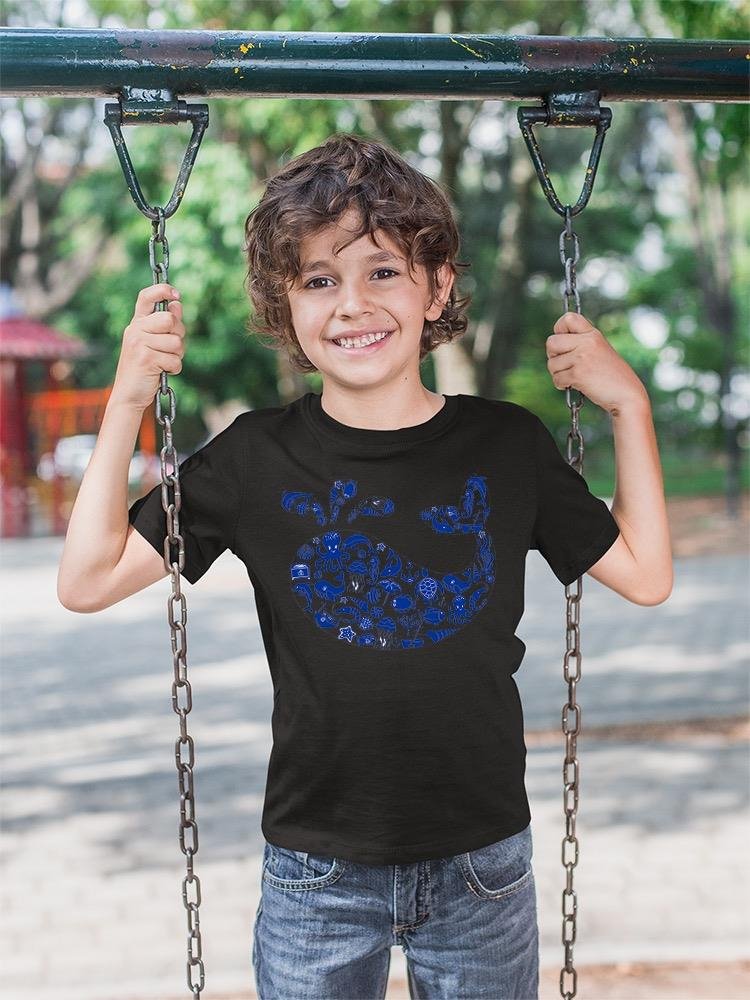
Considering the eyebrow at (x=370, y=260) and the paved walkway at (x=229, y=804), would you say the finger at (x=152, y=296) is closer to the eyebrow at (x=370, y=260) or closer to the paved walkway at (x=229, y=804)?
the eyebrow at (x=370, y=260)

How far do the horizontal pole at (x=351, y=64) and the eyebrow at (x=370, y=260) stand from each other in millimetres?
326

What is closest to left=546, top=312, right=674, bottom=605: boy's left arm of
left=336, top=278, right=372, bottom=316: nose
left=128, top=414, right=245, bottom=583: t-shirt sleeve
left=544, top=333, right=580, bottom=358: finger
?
left=544, top=333, right=580, bottom=358: finger

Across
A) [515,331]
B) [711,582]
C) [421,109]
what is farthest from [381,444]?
[515,331]

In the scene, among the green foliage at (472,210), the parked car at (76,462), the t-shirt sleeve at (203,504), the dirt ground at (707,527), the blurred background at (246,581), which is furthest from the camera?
the parked car at (76,462)

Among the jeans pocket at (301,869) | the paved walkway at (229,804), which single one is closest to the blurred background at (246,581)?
the paved walkway at (229,804)

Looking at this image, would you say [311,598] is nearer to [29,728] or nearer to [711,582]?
[29,728]

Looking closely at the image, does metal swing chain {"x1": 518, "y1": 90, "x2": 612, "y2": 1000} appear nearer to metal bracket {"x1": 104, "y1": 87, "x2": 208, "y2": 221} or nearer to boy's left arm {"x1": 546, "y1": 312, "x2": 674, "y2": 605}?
boy's left arm {"x1": 546, "y1": 312, "x2": 674, "y2": 605}

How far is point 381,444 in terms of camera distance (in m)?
1.97

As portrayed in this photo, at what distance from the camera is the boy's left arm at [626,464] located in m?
2.08

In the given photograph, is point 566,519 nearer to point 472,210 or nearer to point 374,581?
point 374,581

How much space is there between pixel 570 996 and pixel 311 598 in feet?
2.95

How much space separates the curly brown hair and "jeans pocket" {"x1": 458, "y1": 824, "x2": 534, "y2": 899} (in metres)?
0.82

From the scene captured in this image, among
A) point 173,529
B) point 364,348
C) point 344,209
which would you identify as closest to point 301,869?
point 173,529

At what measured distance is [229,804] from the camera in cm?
522
